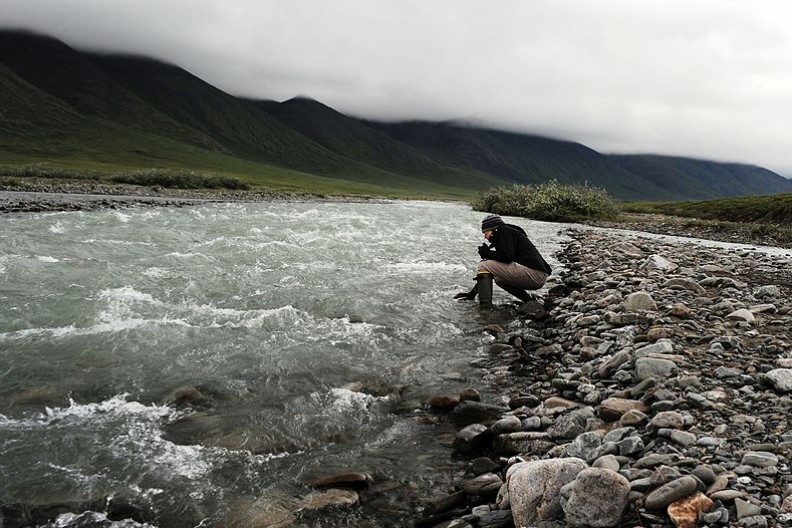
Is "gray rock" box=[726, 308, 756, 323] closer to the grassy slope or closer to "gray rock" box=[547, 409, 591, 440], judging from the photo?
"gray rock" box=[547, 409, 591, 440]

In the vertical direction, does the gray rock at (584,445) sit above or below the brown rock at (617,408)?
below

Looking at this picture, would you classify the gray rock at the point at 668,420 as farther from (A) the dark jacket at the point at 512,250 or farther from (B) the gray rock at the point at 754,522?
(A) the dark jacket at the point at 512,250

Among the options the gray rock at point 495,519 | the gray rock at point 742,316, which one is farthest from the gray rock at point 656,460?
the gray rock at point 742,316

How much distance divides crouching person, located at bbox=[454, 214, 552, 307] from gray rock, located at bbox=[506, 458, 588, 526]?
9733mm

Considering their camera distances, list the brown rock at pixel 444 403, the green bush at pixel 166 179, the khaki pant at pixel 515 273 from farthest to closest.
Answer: the green bush at pixel 166 179 < the khaki pant at pixel 515 273 < the brown rock at pixel 444 403

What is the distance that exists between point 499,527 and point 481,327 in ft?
27.1

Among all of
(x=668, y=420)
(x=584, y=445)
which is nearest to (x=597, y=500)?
(x=584, y=445)

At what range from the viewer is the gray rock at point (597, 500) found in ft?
15.4

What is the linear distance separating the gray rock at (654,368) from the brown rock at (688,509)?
347cm

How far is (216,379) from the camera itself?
9648 mm

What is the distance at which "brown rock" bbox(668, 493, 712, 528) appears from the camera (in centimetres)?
438

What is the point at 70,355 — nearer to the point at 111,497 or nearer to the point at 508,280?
the point at 111,497

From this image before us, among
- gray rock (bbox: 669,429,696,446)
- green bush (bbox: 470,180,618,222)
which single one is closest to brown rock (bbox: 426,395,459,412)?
gray rock (bbox: 669,429,696,446)

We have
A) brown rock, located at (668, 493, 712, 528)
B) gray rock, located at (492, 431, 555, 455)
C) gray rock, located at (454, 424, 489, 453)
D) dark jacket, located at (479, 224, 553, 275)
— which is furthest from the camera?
dark jacket, located at (479, 224, 553, 275)
